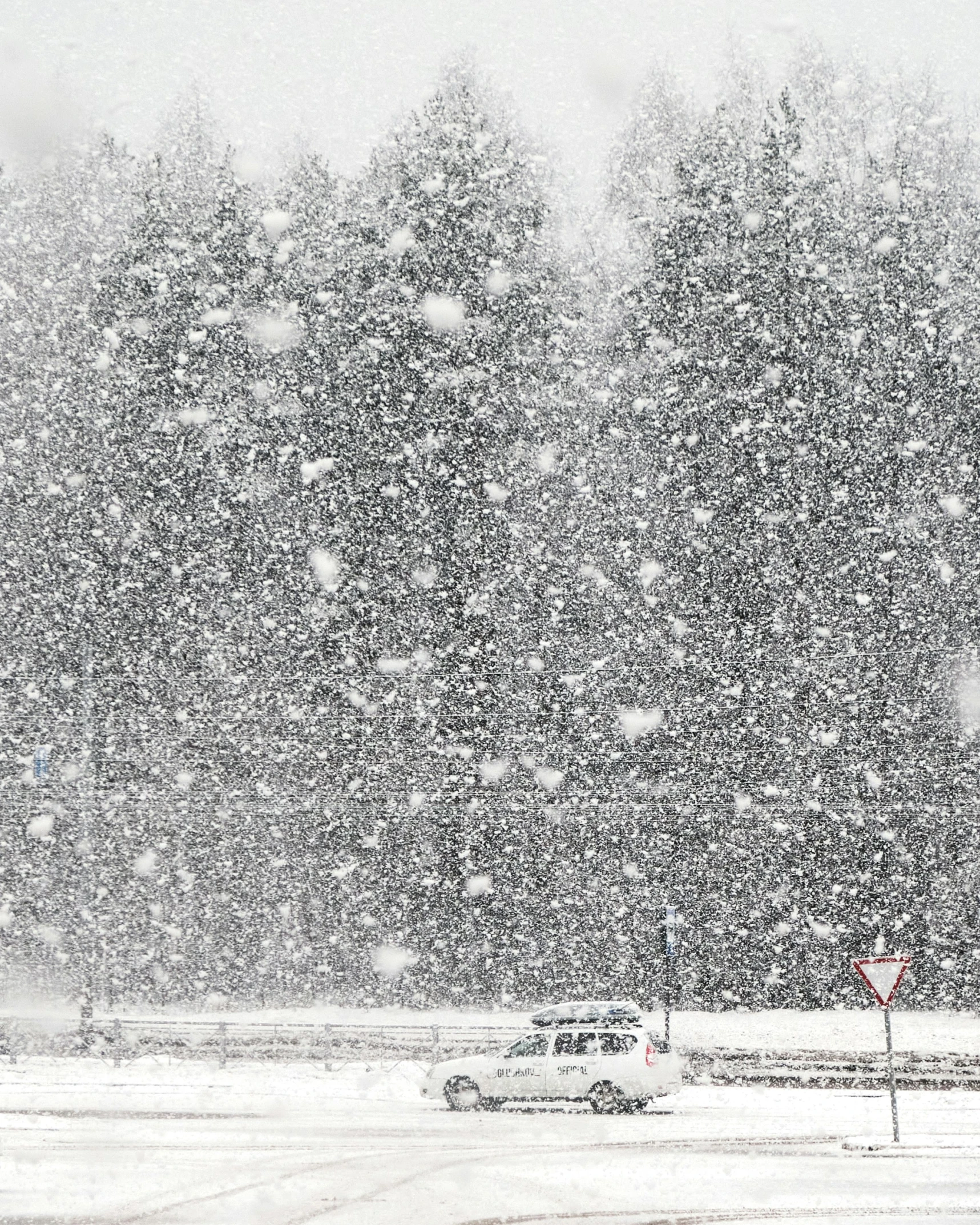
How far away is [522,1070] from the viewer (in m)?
19.0

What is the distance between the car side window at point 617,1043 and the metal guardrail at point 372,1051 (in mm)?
4181

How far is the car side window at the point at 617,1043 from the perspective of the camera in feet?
61.7

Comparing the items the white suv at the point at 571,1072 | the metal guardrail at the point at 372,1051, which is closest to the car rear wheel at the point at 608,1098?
the white suv at the point at 571,1072

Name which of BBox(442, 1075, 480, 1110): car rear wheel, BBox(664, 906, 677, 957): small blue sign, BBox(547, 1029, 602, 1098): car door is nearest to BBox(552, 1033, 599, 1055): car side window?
BBox(547, 1029, 602, 1098): car door

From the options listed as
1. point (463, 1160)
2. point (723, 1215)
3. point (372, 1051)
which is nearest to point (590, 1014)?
point (372, 1051)

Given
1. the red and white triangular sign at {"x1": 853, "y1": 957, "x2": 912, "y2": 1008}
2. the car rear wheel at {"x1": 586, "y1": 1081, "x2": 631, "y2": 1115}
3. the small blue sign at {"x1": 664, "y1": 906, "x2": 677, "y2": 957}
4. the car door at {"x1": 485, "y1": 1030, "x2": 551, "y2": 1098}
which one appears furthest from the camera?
the small blue sign at {"x1": 664, "y1": 906, "x2": 677, "y2": 957}

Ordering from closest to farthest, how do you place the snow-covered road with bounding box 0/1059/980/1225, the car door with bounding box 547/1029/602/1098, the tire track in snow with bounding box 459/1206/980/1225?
the tire track in snow with bounding box 459/1206/980/1225 → the snow-covered road with bounding box 0/1059/980/1225 → the car door with bounding box 547/1029/602/1098

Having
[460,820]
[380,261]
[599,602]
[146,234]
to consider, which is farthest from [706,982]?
[146,234]

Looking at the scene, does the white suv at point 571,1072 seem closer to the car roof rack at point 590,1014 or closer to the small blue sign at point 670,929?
the car roof rack at point 590,1014

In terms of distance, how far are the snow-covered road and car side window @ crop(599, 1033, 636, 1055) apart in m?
0.87

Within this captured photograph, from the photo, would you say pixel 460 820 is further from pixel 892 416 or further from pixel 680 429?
pixel 892 416

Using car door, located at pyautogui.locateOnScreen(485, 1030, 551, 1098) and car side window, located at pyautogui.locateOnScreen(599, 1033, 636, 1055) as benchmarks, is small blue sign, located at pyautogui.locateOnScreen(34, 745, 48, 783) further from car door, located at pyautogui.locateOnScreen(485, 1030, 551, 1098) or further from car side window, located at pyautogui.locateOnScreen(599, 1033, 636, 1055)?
car side window, located at pyautogui.locateOnScreen(599, 1033, 636, 1055)

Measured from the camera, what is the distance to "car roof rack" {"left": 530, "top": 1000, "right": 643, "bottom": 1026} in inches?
914

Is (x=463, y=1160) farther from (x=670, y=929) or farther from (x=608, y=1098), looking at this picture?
(x=670, y=929)
